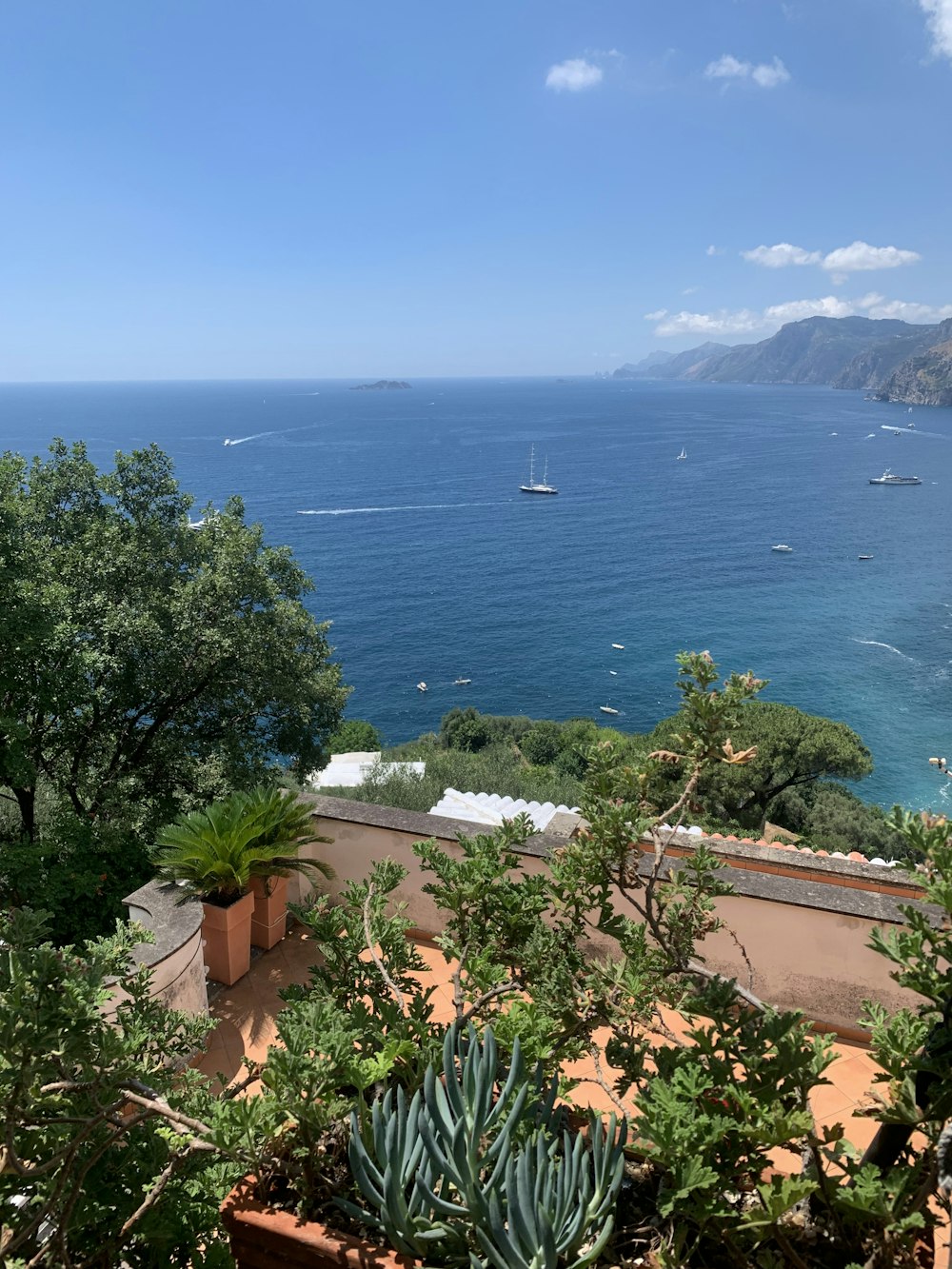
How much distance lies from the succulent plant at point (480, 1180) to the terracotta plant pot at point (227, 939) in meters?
2.97

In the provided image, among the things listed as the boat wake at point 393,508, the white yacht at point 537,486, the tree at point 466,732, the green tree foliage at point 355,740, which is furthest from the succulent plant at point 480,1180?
the white yacht at point 537,486

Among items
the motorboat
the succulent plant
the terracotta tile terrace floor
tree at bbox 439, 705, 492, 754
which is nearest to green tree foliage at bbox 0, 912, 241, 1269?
the succulent plant

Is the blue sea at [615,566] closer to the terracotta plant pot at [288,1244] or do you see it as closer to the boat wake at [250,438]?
the boat wake at [250,438]

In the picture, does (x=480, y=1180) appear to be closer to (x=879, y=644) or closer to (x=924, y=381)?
(x=879, y=644)

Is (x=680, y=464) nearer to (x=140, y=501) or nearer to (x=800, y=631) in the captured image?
(x=800, y=631)

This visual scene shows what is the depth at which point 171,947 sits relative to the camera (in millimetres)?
3811

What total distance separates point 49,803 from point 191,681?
213 centimetres

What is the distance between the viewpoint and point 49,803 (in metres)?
7.87

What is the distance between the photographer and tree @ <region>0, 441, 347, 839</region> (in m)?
6.69

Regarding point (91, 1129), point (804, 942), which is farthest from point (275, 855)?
point (804, 942)

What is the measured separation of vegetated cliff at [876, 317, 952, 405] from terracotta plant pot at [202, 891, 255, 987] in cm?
19642

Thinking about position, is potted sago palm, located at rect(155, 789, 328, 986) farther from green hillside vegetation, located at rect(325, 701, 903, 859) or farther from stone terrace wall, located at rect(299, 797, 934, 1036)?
green hillside vegetation, located at rect(325, 701, 903, 859)

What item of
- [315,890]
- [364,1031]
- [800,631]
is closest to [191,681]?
[315,890]

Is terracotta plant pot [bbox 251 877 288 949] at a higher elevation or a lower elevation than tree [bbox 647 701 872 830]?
higher
